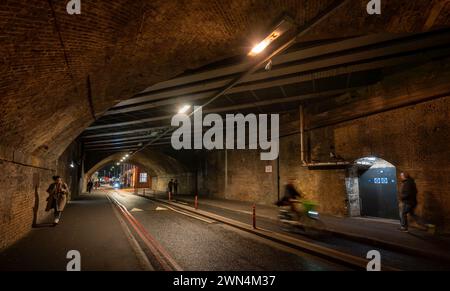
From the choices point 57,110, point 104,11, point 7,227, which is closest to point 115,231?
point 7,227

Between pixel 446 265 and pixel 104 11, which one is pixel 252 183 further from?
pixel 104 11

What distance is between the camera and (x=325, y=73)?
10.6m

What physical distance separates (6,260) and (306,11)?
871 cm

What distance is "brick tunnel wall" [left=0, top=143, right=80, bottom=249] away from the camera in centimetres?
691

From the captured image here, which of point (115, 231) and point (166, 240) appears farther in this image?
point (115, 231)

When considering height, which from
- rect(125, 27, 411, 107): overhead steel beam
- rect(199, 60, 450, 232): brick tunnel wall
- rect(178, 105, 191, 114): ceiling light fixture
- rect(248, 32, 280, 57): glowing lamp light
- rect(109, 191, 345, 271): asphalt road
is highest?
rect(125, 27, 411, 107): overhead steel beam

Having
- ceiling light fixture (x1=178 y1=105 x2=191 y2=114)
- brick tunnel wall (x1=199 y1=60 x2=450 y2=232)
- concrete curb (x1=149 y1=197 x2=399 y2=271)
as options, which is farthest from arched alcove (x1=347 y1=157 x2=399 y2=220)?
ceiling light fixture (x1=178 y1=105 x2=191 y2=114)

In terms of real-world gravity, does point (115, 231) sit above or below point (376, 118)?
below

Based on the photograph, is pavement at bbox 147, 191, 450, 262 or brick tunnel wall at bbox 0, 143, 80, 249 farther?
brick tunnel wall at bbox 0, 143, 80, 249

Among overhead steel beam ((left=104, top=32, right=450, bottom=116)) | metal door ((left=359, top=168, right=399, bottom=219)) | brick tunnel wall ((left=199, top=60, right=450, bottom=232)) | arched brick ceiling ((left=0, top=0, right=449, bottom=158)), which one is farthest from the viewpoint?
metal door ((left=359, top=168, right=399, bottom=219))

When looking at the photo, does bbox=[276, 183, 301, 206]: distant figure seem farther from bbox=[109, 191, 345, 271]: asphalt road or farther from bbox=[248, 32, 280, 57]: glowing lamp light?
bbox=[248, 32, 280, 57]: glowing lamp light

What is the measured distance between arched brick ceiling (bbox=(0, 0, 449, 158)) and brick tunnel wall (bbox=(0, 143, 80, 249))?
67cm

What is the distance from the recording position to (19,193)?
26.9 ft

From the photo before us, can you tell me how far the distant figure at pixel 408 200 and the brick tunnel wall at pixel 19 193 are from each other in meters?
11.7
